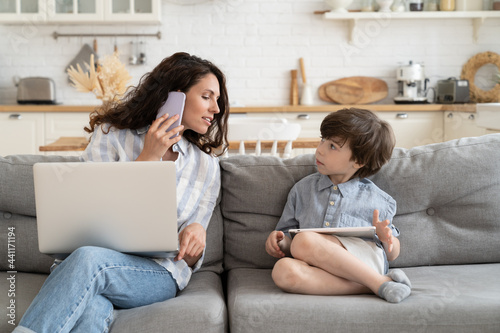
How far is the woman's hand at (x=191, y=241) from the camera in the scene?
1691 mm

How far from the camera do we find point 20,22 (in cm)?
476

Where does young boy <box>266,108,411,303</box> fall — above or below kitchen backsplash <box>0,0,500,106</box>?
below

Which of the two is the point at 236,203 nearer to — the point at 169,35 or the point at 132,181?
the point at 132,181

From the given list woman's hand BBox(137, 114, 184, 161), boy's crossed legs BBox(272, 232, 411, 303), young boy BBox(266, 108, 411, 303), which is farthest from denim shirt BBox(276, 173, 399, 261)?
woman's hand BBox(137, 114, 184, 161)

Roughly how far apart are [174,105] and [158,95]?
0.44ft

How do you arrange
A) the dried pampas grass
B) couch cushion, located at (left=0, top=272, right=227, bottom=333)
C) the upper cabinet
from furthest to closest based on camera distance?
1. the upper cabinet
2. the dried pampas grass
3. couch cushion, located at (left=0, top=272, right=227, bottom=333)

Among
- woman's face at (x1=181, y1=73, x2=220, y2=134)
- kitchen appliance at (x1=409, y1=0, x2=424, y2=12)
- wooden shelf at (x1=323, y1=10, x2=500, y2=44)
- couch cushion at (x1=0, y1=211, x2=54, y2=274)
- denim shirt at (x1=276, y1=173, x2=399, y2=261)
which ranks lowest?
couch cushion at (x1=0, y1=211, x2=54, y2=274)

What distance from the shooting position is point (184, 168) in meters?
1.92

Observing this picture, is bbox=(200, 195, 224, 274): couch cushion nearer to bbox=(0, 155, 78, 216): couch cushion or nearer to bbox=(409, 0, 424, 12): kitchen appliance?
bbox=(0, 155, 78, 216): couch cushion

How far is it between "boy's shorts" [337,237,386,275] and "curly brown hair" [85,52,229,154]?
58 cm

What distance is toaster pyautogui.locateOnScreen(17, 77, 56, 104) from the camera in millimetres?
4707

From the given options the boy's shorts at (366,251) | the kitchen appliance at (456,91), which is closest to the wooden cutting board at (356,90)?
the kitchen appliance at (456,91)

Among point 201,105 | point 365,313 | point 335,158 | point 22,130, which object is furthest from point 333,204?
point 22,130

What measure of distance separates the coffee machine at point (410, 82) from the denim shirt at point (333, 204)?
2.99 metres
